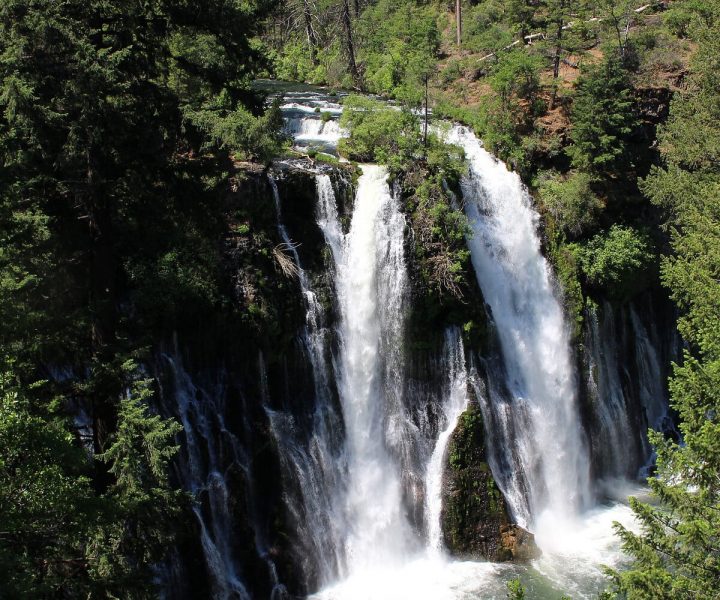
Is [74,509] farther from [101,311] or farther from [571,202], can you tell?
[571,202]

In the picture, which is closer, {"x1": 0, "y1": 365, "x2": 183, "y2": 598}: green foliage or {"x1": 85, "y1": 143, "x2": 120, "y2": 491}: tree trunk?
{"x1": 0, "y1": 365, "x2": 183, "y2": 598}: green foliage

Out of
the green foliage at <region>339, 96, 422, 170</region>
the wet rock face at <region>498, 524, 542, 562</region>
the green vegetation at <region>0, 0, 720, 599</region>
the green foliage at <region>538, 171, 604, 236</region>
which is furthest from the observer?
the green foliage at <region>538, 171, 604, 236</region>

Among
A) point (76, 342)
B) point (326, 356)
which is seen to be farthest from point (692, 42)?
point (76, 342)

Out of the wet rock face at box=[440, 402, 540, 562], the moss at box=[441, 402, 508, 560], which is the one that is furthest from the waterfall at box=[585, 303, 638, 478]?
the moss at box=[441, 402, 508, 560]

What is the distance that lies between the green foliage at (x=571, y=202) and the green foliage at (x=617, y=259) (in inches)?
28.8

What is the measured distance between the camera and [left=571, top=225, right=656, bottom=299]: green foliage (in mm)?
21469

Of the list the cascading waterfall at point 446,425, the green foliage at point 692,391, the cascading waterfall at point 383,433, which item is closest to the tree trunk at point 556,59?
the green foliage at point 692,391

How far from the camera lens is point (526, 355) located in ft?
64.8

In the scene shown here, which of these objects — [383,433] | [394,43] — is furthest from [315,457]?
[394,43]

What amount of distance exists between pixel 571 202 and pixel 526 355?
225 inches

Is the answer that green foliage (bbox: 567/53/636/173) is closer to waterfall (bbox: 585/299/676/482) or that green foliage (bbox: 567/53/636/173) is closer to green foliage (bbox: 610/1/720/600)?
green foliage (bbox: 610/1/720/600)

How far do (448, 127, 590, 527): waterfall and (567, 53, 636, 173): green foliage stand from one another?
3204 millimetres

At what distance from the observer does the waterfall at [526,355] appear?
61.6 feet

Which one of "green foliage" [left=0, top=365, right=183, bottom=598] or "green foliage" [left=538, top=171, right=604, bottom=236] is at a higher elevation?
"green foliage" [left=538, top=171, right=604, bottom=236]
